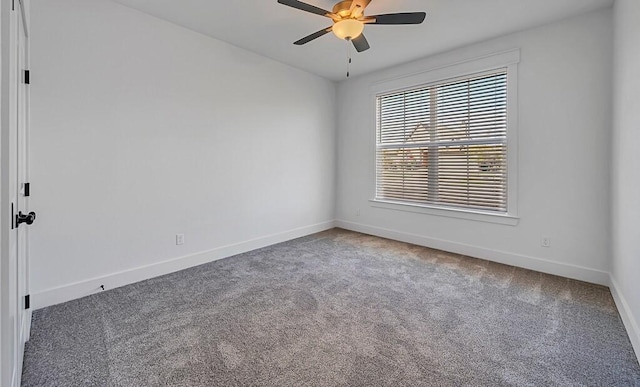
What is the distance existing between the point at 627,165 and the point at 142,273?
4319mm

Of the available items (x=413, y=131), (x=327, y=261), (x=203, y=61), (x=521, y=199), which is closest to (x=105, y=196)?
(x=203, y=61)

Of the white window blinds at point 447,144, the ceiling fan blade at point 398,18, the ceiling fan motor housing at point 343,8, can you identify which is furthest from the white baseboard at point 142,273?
the ceiling fan blade at point 398,18

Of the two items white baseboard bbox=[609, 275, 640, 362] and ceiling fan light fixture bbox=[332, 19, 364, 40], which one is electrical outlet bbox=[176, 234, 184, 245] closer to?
ceiling fan light fixture bbox=[332, 19, 364, 40]

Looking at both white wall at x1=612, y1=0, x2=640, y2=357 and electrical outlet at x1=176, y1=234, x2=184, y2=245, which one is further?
electrical outlet at x1=176, y1=234, x2=184, y2=245

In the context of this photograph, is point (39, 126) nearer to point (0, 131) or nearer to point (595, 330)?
point (0, 131)

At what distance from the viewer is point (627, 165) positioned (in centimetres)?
217

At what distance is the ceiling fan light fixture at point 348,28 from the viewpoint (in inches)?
97.7

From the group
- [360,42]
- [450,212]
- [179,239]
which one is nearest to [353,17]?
[360,42]

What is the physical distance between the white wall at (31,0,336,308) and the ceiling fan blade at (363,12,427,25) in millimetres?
2013

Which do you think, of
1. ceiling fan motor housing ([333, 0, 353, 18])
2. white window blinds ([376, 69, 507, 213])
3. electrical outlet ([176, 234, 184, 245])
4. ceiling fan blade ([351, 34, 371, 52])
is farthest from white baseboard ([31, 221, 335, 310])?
ceiling fan motor housing ([333, 0, 353, 18])

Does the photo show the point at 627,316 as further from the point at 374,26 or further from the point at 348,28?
the point at 374,26

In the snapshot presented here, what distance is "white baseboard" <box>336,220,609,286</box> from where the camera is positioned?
2.93 metres

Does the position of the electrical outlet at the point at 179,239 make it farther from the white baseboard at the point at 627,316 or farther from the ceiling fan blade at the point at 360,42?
the white baseboard at the point at 627,316

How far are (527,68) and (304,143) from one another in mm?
3024
